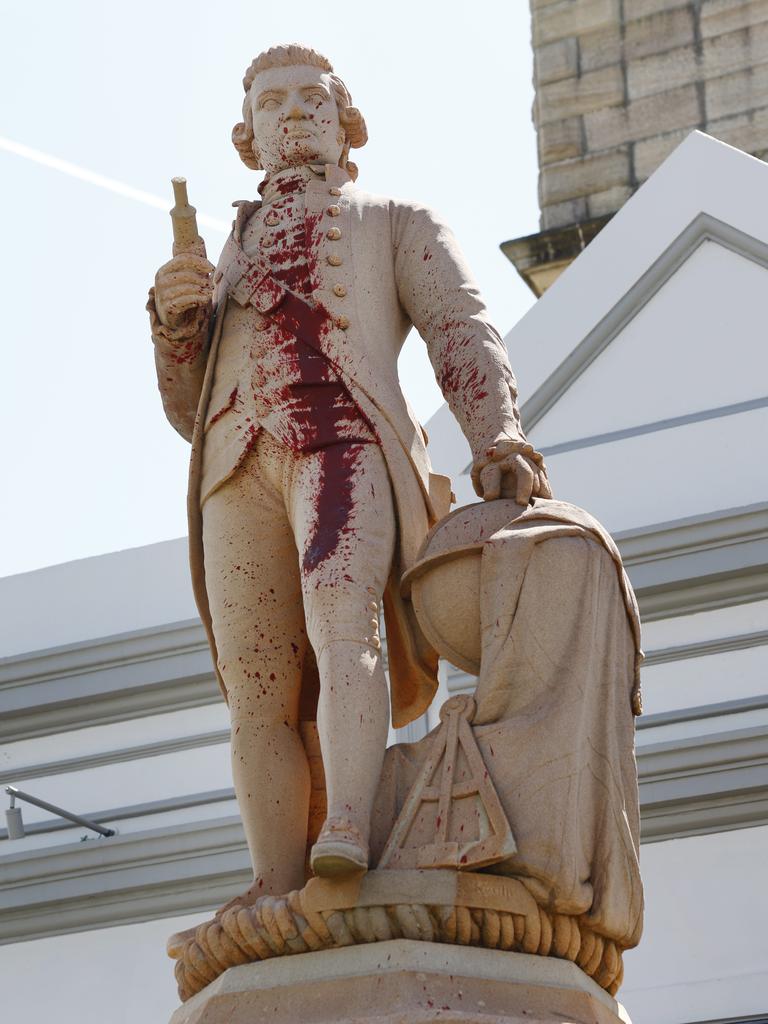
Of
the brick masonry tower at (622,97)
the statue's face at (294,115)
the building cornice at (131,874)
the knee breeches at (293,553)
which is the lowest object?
the building cornice at (131,874)

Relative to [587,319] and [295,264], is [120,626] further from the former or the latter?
[295,264]

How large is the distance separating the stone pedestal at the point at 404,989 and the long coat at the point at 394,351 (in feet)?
2.20

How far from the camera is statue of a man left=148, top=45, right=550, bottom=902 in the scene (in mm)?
4086

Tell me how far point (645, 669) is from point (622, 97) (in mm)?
7627

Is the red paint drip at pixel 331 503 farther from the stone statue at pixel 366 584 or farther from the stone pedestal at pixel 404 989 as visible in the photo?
the stone pedestal at pixel 404 989

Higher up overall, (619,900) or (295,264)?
(295,264)

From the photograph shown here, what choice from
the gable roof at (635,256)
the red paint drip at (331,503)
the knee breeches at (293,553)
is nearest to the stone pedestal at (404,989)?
the knee breeches at (293,553)

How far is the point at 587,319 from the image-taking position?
8.69 metres

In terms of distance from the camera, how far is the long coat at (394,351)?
13.9 feet

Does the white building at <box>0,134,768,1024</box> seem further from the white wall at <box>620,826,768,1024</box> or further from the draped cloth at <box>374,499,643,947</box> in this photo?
the draped cloth at <box>374,499,643,947</box>

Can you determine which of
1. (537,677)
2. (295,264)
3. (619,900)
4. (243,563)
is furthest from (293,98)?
(619,900)

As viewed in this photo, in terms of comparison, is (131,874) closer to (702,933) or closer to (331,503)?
(702,933)

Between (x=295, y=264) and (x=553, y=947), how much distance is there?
155 centimetres

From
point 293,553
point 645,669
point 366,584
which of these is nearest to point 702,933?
point 645,669
